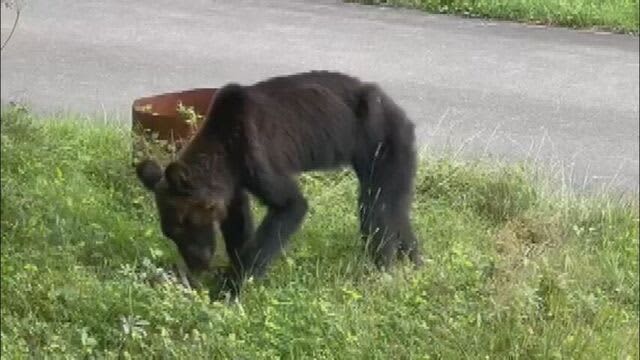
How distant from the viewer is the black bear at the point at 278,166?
5.29m

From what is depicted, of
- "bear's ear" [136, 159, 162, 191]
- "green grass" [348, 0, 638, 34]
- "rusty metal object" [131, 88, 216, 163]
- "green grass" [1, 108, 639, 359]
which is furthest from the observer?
"green grass" [348, 0, 638, 34]

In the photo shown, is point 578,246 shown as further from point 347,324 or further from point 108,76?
point 108,76

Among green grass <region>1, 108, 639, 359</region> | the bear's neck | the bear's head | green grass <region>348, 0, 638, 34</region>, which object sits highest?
green grass <region>348, 0, 638, 34</region>

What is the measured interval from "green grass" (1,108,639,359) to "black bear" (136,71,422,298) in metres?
0.17

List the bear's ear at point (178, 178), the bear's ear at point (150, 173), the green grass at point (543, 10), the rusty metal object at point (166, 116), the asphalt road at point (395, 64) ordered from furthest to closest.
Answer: the green grass at point (543, 10), the rusty metal object at point (166, 116), the asphalt road at point (395, 64), the bear's ear at point (150, 173), the bear's ear at point (178, 178)

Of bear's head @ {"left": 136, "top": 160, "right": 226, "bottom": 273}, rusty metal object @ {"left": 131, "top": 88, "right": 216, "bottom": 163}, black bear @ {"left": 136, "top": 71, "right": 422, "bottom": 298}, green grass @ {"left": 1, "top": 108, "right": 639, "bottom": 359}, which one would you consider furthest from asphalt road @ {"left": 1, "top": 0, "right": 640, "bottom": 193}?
bear's head @ {"left": 136, "top": 160, "right": 226, "bottom": 273}

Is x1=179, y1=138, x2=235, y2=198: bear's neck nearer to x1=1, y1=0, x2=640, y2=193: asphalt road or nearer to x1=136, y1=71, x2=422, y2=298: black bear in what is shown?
x1=136, y1=71, x2=422, y2=298: black bear

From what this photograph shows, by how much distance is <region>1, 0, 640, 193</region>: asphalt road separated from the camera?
5.59 meters

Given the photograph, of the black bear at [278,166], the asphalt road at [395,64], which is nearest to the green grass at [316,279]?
the black bear at [278,166]

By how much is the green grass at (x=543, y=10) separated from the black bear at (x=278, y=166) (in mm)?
1098

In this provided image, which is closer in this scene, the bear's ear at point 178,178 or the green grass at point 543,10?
the bear's ear at point 178,178

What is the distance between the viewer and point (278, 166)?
5.48 meters

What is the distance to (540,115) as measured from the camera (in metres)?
7.61

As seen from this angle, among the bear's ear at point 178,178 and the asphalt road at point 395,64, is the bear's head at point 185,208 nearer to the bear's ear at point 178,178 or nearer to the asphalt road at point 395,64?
the bear's ear at point 178,178
